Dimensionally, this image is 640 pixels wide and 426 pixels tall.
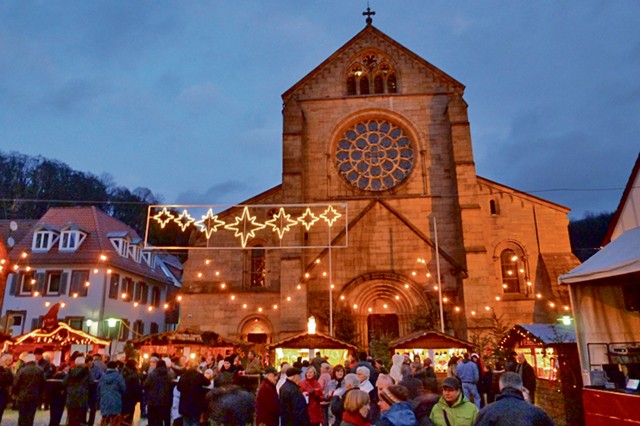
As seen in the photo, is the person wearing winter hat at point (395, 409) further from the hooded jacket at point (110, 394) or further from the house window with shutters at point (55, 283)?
the house window with shutters at point (55, 283)

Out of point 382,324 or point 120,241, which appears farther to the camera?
point 120,241

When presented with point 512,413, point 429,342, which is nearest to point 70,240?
point 429,342

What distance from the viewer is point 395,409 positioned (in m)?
4.29

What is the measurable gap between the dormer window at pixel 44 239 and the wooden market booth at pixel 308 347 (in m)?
16.7

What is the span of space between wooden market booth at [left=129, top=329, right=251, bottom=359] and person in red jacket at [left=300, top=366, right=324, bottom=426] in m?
10.2

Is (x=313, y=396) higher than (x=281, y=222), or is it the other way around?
(x=281, y=222)

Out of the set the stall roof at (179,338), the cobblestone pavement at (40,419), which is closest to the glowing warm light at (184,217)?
the stall roof at (179,338)

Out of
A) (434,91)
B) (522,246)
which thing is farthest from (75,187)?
(522,246)

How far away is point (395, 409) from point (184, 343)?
15.3 meters

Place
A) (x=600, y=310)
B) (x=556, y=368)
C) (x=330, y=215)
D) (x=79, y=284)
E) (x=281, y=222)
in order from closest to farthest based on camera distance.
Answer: (x=600, y=310)
(x=556, y=368)
(x=281, y=222)
(x=330, y=215)
(x=79, y=284)

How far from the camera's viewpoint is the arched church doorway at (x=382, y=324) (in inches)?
868

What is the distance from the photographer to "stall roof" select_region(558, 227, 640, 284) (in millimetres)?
8680

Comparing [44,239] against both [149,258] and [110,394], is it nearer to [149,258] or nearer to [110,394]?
[149,258]

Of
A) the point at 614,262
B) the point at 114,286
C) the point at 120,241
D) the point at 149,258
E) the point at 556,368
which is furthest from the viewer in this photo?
the point at 149,258
